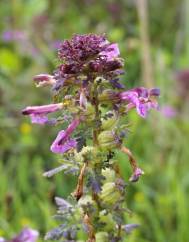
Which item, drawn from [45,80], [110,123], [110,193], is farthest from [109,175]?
[45,80]

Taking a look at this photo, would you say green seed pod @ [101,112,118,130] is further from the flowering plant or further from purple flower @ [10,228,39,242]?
purple flower @ [10,228,39,242]

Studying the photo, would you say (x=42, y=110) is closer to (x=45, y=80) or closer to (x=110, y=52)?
(x=45, y=80)

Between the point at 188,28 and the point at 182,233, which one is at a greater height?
the point at 188,28

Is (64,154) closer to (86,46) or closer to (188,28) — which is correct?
(86,46)

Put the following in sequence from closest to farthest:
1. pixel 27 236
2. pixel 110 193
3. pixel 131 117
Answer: pixel 110 193
pixel 27 236
pixel 131 117

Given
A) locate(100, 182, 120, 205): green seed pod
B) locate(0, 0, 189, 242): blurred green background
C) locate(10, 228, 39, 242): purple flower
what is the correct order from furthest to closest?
locate(0, 0, 189, 242): blurred green background, locate(10, 228, 39, 242): purple flower, locate(100, 182, 120, 205): green seed pod

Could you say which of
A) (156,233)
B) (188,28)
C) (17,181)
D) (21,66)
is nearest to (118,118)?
(156,233)

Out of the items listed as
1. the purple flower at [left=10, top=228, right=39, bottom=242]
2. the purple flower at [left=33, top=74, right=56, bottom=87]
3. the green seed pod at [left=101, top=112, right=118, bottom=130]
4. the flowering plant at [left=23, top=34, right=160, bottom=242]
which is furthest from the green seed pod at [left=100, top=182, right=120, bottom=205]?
the purple flower at [left=10, top=228, right=39, bottom=242]
